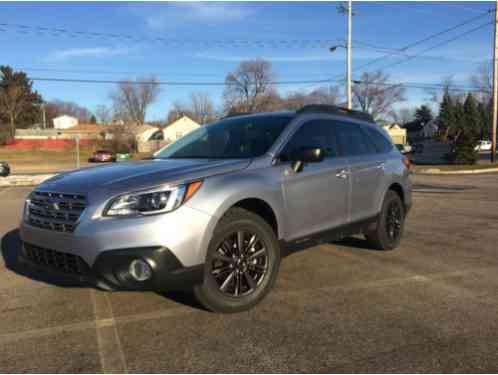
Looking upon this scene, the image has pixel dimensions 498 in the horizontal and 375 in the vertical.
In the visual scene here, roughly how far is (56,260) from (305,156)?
2253 mm

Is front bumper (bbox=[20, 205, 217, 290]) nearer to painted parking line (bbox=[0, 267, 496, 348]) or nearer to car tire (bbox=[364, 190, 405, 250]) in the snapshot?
painted parking line (bbox=[0, 267, 496, 348])

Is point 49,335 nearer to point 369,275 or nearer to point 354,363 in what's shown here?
point 354,363

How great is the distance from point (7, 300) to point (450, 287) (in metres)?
4.25

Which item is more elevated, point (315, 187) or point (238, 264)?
point (315, 187)

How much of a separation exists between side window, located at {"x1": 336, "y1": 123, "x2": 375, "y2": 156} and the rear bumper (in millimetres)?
2456

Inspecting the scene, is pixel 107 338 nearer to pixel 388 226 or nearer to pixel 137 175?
pixel 137 175

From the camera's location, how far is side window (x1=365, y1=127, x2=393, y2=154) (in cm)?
545

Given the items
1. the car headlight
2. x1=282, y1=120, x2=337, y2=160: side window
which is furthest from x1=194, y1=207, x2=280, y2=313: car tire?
x1=282, y1=120, x2=337, y2=160: side window

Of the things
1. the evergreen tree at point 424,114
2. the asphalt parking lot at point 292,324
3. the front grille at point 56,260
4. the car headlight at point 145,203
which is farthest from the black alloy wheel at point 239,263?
the evergreen tree at point 424,114

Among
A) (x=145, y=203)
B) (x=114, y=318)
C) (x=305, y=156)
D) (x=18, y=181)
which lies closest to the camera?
(x=145, y=203)

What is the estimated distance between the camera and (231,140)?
444cm

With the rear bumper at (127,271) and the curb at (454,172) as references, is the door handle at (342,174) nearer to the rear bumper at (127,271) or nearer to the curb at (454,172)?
the rear bumper at (127,271)

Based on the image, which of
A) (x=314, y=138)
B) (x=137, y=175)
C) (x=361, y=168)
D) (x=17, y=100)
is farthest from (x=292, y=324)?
(x=17, y=100)

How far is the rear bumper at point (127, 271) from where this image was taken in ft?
9.72
